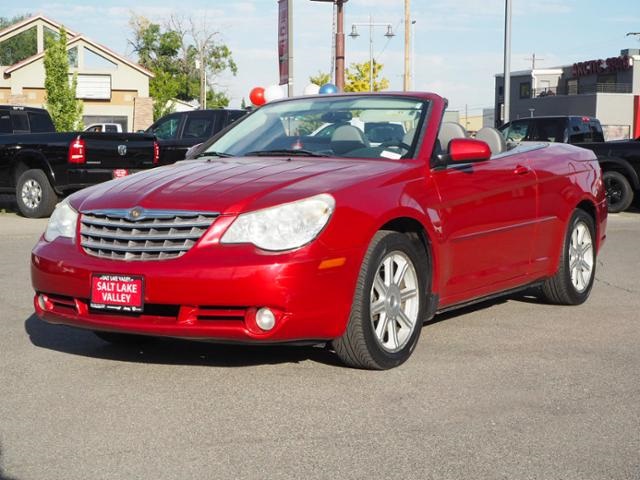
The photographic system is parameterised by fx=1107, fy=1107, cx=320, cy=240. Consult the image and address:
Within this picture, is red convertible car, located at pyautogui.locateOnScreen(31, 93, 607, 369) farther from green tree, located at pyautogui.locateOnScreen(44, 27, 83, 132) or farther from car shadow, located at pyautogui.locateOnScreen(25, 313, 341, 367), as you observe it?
green tree, located at pyautogui.locateOnScreen(44, 27, 83, 132)

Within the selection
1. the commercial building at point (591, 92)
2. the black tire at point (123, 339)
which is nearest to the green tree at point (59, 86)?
the commercial building at point (591, 92)

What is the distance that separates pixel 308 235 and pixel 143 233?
0.87 m

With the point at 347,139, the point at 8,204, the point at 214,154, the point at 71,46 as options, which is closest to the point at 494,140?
the point at 347,139

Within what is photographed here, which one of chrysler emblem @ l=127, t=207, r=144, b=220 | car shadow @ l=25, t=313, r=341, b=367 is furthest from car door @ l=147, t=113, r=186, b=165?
chrysler emblem @ l=127, t=207, r=144, b=220

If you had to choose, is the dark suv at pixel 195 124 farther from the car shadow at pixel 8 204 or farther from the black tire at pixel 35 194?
the black tire at pixel 35 194

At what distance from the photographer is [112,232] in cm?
577

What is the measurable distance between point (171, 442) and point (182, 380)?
3.80ft

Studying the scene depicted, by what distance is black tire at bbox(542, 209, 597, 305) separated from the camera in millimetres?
8047

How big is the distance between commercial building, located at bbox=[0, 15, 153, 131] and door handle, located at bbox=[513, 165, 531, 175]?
2190 inches

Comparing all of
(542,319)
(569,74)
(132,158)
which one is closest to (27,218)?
(132,158)

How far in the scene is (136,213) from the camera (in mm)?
5668

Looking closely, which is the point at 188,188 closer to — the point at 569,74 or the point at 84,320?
the point at 84,320

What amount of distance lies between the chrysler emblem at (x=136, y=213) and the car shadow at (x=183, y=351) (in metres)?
0.96

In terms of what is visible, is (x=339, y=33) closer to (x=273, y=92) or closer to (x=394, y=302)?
(x=273, y=92)
